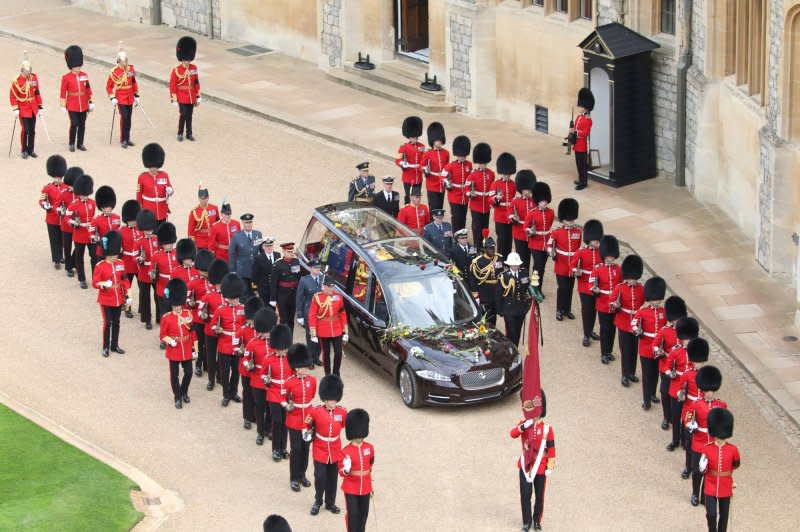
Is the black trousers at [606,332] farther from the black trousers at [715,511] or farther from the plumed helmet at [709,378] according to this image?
the black trousers at [715,511]

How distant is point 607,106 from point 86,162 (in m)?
8.02

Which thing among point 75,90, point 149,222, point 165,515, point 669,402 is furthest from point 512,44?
point 165,515

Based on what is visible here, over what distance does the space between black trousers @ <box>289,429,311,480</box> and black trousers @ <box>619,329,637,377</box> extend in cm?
413

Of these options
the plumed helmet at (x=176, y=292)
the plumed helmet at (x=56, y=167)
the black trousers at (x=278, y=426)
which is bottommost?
the black trousers at (x=278, y=426)

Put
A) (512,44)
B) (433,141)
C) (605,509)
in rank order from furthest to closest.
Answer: (512,44)
(433,141)
(605,509)

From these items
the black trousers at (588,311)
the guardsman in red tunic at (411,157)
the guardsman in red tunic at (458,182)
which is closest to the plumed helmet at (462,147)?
the guardsman in red tunic at (458,182)

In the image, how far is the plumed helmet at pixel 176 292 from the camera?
21.4m

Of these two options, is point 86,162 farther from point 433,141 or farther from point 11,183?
point 433,141

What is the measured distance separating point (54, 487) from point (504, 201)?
8184 millimetres

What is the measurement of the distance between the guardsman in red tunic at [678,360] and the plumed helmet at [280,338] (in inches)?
158

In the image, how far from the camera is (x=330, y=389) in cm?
1873

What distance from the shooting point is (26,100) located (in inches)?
1153

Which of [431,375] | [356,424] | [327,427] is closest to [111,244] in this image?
[431,375]

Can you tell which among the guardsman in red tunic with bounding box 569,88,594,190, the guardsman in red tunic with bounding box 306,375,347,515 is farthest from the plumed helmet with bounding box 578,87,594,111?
the guardsman in red tunic with bounding box 306,375,347,515
